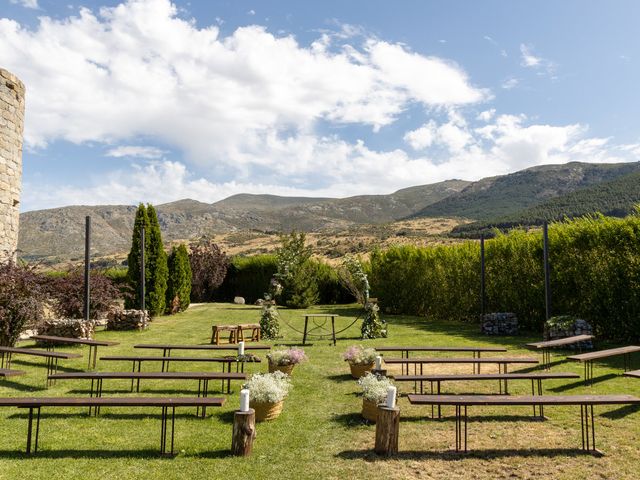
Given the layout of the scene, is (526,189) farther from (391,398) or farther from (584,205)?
(391,398)

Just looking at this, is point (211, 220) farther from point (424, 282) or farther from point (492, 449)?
point (492, 449)

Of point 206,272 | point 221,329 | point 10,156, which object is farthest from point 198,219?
point 221,329

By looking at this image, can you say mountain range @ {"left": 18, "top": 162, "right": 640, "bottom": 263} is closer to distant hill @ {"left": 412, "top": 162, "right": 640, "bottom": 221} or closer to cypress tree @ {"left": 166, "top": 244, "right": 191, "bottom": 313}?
distant hill @ {"left": 412, "top": 162, "right": 640, "bottom": 221}

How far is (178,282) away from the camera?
71.1 ft

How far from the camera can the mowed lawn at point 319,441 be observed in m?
4.61

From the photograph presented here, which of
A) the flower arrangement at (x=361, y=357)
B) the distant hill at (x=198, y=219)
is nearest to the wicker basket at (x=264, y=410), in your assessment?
the flower arrangement at (x=361, y=357)

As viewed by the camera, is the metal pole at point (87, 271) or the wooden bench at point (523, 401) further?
the metal pole at point (87, 271)

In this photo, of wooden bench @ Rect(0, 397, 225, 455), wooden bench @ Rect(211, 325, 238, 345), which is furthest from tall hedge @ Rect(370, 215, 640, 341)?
wooden bench @ Rect(0, 397, 225, 455)

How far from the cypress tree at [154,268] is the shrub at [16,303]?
660 cm

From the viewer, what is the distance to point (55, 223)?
103 meters

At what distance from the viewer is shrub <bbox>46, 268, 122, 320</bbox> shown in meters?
13.7

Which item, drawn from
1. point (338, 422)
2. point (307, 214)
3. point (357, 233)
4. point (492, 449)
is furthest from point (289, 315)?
point (307, 214)

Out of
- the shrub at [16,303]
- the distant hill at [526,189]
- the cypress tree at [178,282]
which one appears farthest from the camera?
the distant hill at [526,189]

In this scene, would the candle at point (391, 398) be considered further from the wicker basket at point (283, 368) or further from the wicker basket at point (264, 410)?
the wicker basket at point (283, 368)
